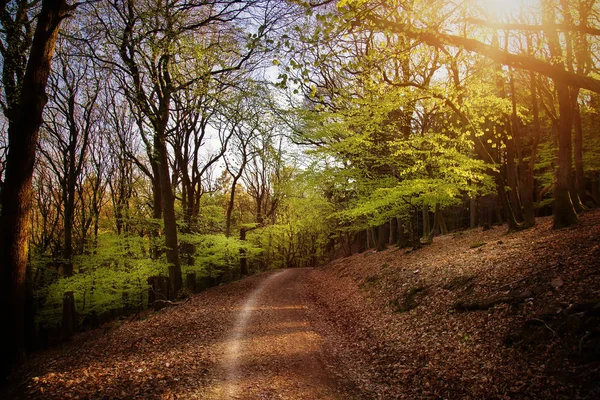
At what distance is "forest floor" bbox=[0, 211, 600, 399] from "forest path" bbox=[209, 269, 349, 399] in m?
0.03

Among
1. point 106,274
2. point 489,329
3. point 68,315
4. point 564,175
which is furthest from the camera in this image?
point 106,274

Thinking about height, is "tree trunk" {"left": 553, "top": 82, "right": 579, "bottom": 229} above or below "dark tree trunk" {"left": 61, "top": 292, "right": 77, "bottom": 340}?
above

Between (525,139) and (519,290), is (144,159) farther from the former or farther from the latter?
(525,139)

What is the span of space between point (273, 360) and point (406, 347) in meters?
3.00

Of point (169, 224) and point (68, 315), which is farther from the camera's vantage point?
point (169, 224)

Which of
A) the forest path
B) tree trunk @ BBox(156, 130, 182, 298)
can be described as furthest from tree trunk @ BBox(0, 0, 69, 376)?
tree trunk @ BBox(156, 130, 182, 298)

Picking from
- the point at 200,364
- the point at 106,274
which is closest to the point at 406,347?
the point at 200,364

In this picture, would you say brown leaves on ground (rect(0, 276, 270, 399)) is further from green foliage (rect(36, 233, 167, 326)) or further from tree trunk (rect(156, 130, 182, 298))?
tree trunk (rect(156, 130, 182, 298))

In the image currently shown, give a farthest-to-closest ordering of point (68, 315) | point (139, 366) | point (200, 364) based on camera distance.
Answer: point (68, 315) < point (200, 364) < point (139, 366)

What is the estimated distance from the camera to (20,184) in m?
6.98

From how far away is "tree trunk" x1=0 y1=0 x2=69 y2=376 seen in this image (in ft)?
22.2

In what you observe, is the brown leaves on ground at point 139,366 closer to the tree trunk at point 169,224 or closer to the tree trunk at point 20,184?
the tree trunk at point 20,184

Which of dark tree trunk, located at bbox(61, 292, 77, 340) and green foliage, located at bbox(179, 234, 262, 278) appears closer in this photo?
dark tree trunk, located at bbox(61, 292, 77, 340)

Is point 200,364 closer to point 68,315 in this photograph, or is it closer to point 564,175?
point 68,315
